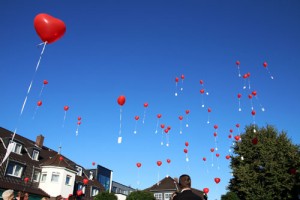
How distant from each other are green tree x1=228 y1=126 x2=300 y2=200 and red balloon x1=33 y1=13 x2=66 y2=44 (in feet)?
62.6

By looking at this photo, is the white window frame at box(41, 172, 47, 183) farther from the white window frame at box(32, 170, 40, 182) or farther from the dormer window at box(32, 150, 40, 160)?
the dormer window at box(32, 150, 40, 160)

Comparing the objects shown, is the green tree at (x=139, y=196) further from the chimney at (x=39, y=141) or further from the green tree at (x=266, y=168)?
the chimney at (x=39, y=141)

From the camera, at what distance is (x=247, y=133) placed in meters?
30.6

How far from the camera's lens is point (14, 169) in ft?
106

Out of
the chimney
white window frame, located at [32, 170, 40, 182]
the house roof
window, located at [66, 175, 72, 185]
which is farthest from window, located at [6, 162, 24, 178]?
the chimney

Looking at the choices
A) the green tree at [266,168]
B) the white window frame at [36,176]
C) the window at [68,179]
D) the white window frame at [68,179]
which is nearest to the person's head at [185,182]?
the green tree at [266,168]

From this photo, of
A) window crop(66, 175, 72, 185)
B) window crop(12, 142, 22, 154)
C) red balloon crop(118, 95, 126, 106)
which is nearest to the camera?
red balloon crop(118, 95, 126, 106)

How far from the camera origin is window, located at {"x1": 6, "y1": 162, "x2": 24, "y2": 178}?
1238 inches

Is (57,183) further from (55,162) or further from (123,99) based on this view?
(123,99)

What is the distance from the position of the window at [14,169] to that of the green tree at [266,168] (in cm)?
2326

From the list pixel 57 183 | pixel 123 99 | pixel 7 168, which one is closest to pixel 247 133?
pixel 123 99

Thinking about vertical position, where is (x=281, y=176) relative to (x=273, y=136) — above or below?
below

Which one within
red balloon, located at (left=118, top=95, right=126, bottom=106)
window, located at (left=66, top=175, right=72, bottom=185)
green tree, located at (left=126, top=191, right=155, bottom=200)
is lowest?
green tree, located at (left=126, top=191, right=155, bottom=200)

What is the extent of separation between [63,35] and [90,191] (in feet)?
123
